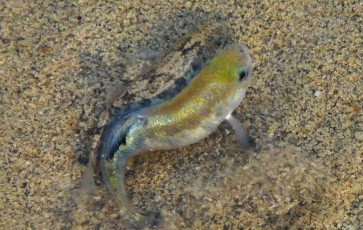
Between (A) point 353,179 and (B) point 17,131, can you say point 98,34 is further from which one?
(A) point 353,179

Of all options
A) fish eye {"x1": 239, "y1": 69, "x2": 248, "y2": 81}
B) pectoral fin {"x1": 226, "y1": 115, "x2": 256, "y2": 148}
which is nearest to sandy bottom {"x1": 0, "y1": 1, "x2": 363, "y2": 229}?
pectoral fin {"x1": 226, "y1": 115, "x2": 256, "y2": 148}

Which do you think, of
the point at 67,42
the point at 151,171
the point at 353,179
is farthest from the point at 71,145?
the point at 353,179

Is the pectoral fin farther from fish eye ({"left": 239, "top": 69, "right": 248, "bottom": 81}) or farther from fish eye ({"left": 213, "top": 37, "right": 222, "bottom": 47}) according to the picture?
fish eye ({"left": 213, "top": 37, "right": 222, "bottom": 47})

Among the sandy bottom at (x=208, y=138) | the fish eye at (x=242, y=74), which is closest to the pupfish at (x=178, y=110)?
the fish eye at (x=242, y=74)

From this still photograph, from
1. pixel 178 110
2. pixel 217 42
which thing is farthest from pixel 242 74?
pixel 178 110

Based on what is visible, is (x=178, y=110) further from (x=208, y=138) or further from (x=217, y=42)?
(x=217, y=42)
